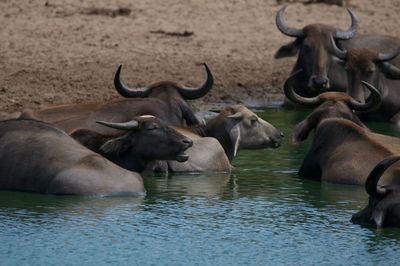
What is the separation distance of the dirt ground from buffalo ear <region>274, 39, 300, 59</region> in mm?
575

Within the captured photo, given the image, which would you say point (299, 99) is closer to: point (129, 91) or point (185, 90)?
point (185, 90)

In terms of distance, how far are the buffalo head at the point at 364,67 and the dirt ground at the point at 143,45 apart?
6.64 ft

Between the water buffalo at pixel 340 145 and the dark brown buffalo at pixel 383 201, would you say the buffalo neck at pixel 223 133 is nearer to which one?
the water buffalo at pixel 340 145

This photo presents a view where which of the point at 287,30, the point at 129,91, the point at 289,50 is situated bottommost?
the point at 129,91

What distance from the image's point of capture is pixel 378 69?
65.1ft

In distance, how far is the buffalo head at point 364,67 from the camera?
19188 mm

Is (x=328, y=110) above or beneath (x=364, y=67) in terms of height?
beneath

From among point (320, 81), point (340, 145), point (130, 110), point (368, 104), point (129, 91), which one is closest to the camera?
point (340, 145)

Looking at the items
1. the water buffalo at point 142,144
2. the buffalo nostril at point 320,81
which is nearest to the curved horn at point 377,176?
the water buffalo at point 142,144

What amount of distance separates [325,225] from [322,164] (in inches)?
81.6

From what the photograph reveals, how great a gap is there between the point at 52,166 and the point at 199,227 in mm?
1564

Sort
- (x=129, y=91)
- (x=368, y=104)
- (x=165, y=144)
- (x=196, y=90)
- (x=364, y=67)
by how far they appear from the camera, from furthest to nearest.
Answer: (x=364, y=67) < (x=129, y=91) < (x=196, y=90) < (x=368, y=104) < (x=165, y=144)

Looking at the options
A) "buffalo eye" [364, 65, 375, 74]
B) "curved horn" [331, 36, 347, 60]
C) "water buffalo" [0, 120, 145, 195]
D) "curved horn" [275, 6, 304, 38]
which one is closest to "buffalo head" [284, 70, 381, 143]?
"water buffalo" [0, 120, 145, 195]

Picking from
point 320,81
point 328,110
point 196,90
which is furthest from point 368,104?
point 320,81
